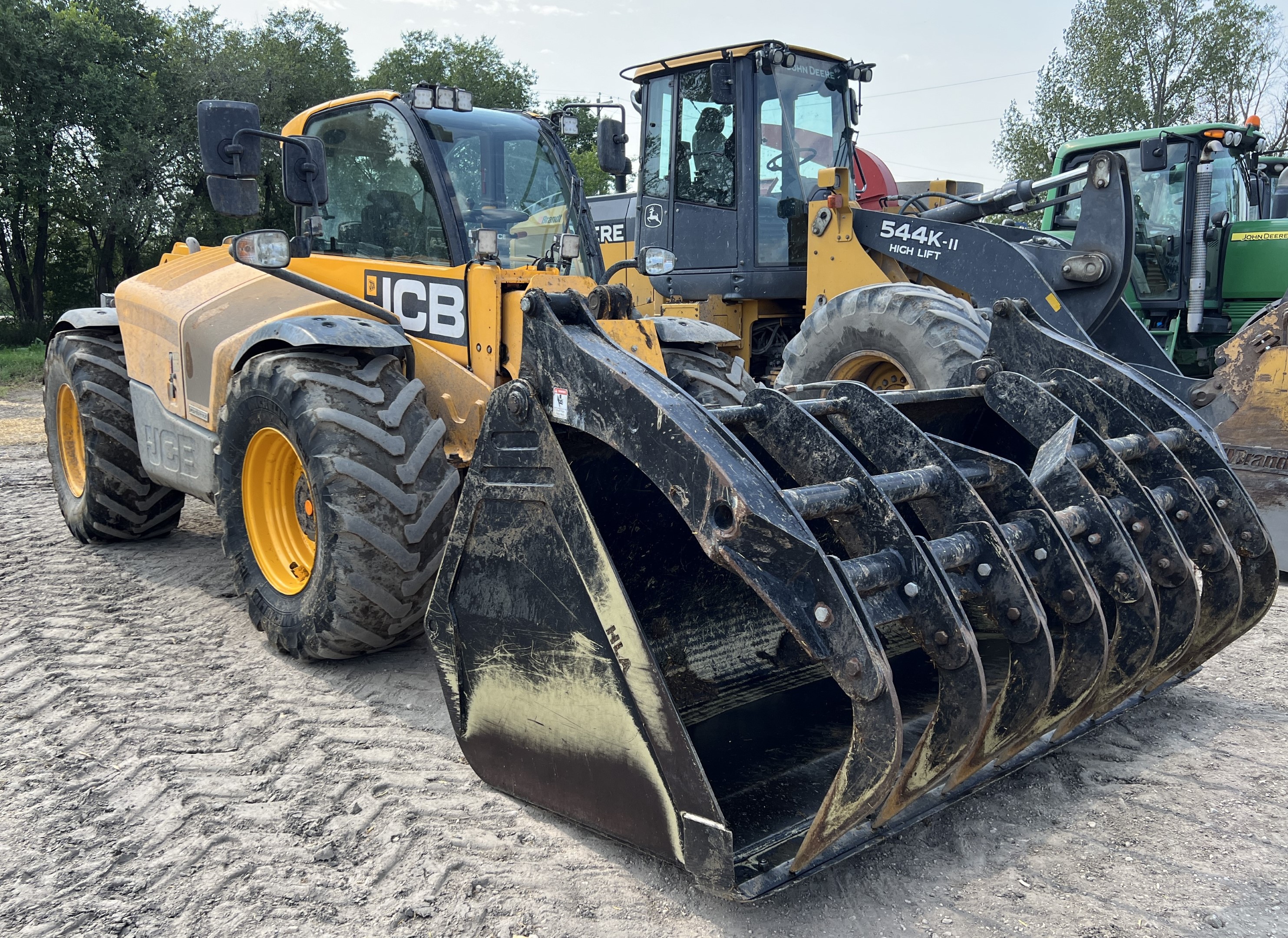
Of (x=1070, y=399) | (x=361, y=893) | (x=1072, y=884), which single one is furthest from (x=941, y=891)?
(x=1070, y=399)

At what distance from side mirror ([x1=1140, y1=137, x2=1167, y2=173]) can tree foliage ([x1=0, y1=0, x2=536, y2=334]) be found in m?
13.9

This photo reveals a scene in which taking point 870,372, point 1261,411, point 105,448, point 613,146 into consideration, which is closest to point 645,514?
point 613,146

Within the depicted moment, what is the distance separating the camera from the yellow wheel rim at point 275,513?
428cm

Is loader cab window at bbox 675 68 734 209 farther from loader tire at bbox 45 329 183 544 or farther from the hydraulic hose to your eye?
loader tire at bbox 45 329 183 544

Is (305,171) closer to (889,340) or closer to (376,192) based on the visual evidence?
(376,192)

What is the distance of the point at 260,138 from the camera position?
155 inches

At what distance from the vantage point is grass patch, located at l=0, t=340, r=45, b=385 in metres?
16.1

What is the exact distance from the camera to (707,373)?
4824 mm

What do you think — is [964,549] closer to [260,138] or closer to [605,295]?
[605,295]

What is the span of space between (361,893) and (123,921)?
1.79 feet

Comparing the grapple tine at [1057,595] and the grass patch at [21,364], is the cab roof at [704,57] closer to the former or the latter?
the grapple tine at [1057,595]

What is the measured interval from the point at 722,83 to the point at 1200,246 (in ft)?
13.4

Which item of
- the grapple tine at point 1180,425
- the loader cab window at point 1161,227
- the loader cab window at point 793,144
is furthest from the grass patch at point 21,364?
the grapple tine at point 1180,425

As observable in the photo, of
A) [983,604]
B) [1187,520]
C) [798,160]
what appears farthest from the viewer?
[798,160]
